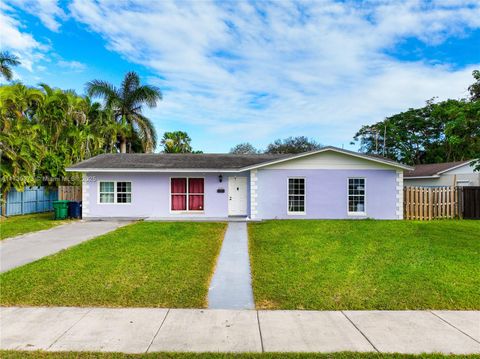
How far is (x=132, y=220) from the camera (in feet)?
49.0

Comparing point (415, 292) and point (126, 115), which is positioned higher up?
point (126, 115)

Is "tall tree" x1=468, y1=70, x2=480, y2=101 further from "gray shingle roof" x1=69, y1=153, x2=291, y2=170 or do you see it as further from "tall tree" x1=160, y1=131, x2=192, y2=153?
"tall tree" x1=160, y1=131, x2=192, y2=153

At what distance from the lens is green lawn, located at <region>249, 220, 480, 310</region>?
4.97 m

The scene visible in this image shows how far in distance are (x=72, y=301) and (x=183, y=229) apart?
6.87 m

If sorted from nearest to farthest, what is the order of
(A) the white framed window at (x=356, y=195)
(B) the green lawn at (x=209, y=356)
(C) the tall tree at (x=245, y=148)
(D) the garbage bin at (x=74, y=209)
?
(B) the green lawn at (x=209, y=356), (A) the white framed window at (x=356, y=195), (D) the garbage bin at (x=74, y=209), (C) the tall tree at (x=245, y=148)

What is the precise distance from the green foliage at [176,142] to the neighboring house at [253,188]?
21108 millimetres

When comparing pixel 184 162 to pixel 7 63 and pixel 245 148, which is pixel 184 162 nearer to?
pixel 7 63

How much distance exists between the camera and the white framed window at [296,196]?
49.3ft

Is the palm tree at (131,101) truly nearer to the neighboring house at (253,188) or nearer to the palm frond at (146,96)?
the palm frond at (146,96)

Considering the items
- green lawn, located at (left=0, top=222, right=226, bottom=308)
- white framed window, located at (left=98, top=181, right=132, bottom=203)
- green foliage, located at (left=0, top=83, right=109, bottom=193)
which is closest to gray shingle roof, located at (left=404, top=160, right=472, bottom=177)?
green lawn, located at (left=0, top=222, right=226, bottom=308)

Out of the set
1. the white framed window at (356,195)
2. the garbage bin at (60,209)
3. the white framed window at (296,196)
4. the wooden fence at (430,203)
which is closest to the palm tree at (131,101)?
the garbage bin at (60,209)

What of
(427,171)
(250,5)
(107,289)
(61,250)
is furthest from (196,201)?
(427,171)

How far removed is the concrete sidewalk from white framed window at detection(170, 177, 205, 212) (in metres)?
11.4

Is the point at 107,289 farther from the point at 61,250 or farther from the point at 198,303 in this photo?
the point at 61,250
